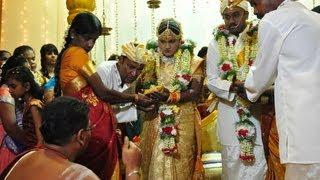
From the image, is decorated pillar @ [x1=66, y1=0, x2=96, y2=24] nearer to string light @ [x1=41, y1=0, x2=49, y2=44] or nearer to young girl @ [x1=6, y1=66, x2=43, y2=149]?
string light @ [x1=41, y1=0, x2=49, y2=44]

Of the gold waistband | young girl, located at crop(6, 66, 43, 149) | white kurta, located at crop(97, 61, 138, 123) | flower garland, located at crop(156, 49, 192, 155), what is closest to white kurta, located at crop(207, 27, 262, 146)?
flower garland, located at crop(156, 49, 192, 155)

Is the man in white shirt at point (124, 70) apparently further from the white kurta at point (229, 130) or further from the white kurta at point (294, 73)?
the white kurta at point (294, 73)

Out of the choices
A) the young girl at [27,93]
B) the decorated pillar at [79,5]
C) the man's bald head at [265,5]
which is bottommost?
the young girl at [27,93]

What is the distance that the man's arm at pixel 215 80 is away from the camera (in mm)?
4883

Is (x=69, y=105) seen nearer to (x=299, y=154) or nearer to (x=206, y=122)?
(x=299, y=154)

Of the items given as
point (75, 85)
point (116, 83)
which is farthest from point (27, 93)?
point (116, 83)

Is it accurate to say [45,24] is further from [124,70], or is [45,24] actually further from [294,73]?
[294,73]

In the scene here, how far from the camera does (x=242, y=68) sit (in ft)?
16.1

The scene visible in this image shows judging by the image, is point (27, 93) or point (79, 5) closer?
point (27, 93)

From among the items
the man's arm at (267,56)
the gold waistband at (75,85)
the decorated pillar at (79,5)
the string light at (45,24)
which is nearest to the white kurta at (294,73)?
the man's arm at (267,56)

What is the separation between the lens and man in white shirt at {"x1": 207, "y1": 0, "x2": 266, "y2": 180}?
16.0ft

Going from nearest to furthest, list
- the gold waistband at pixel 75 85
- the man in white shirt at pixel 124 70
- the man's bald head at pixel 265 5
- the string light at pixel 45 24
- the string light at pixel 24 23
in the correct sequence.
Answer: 1. the man's bald head at pixel 265 5
2. the gold waistband at pixel 75 85
3. the man in white shirt at pixel 124 70
4. the string light at pixel 24 23
5. the string light at pixel 45 24

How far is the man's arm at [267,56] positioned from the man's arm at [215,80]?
56.5 inches

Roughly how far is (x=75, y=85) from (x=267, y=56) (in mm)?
1830
